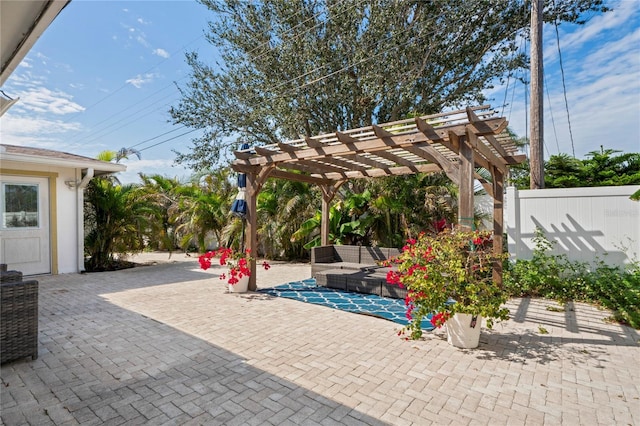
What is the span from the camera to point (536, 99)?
790 centimetres

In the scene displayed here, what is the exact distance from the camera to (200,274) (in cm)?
934

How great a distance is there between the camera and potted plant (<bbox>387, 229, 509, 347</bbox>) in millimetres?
4016

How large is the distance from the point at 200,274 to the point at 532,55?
10.1 m

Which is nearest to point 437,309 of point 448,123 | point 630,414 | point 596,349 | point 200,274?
point 630,414

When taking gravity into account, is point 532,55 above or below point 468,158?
above

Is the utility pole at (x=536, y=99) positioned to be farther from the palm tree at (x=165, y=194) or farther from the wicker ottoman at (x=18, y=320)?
the palm tree at (x=165, y=194)

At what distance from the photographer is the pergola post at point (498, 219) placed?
6430 mm

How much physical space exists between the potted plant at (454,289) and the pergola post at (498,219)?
2420 mm

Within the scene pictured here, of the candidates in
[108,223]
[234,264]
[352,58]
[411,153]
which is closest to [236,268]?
[234,264]

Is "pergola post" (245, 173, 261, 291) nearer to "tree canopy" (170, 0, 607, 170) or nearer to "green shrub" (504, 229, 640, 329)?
"green shrub" (504, 229, 640, 329)

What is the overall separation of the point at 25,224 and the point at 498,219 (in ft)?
36.5

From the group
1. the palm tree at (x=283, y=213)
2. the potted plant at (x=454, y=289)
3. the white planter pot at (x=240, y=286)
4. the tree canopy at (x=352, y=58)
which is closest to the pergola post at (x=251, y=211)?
the white planter pot at (x=240, y=286)

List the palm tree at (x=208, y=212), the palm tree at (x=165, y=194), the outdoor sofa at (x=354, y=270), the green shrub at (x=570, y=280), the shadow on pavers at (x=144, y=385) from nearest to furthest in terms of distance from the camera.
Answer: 1. the shadow on pavers at (x=144, y=385)
2. the green shrub at (x=570, y=280)
3. the outdoor sofa at (x=354, y=270)
4. the palm tree at (x=208, y=212)
5. the palm tree at (x=165, y=194)

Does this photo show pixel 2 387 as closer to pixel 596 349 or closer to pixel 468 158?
pixel 468 158
